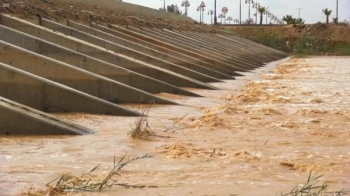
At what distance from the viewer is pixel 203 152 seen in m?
6.72

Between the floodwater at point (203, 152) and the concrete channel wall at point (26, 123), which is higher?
the concrete channel wall at point (26, 123)

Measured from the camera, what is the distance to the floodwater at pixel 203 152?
A: 17.3ft

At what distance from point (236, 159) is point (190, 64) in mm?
13468

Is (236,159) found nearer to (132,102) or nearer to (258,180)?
(258,180)

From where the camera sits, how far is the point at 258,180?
545 cm

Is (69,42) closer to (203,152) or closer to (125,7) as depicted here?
(203,152)

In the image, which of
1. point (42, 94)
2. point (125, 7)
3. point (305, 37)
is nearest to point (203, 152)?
point (42, 94)

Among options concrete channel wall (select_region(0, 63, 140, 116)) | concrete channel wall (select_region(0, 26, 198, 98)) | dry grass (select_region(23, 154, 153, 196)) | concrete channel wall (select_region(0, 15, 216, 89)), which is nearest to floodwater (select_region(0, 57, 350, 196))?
dry grass (select_region(23, 154, 153, 196))

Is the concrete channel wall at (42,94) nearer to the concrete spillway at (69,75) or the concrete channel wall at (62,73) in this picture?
the concrete spillway at (69,75)

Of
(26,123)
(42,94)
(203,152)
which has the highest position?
(42,94)

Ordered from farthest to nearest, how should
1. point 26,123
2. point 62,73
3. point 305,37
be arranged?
1. point 305,37
2. point 62,73
3. point 26,123

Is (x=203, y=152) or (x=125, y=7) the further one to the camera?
(x=125, y=7)

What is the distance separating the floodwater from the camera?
5.28 m

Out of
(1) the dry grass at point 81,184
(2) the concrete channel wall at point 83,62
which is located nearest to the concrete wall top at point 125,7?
(2) the concrete channel wall at point 83,62
